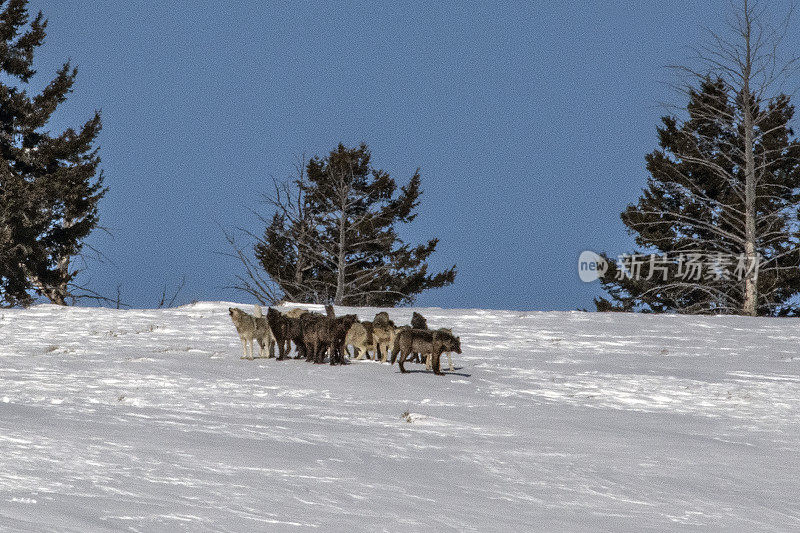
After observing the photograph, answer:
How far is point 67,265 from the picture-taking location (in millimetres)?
33688

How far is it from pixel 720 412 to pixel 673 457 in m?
2.86

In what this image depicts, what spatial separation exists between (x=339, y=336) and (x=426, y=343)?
1.20 m

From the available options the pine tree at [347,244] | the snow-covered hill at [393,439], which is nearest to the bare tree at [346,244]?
the pine tree at [347,244]

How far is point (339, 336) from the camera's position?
10883 millimetres

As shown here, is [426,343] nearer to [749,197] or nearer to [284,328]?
[284,328]

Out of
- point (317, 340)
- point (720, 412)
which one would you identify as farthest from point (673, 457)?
point (317, 340)

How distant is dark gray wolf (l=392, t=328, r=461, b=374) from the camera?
10359mm

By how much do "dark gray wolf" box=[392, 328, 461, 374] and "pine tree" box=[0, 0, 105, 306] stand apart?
2250cm

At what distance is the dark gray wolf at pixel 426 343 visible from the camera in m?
10.4

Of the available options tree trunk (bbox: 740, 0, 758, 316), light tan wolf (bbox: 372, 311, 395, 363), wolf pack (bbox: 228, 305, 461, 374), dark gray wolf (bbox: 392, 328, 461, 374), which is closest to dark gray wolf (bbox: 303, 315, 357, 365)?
wolf pack (bbox: 228, 305, 461, 374)

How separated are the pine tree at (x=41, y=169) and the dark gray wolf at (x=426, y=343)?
22504 millimetres

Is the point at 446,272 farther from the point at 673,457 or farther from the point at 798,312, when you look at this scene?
the point at 673,457

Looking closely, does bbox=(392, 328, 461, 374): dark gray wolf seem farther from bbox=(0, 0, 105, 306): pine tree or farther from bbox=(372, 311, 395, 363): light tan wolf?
bbox=(0, 0, 105, 306): pine tree

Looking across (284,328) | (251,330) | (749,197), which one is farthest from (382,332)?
(749,197)
